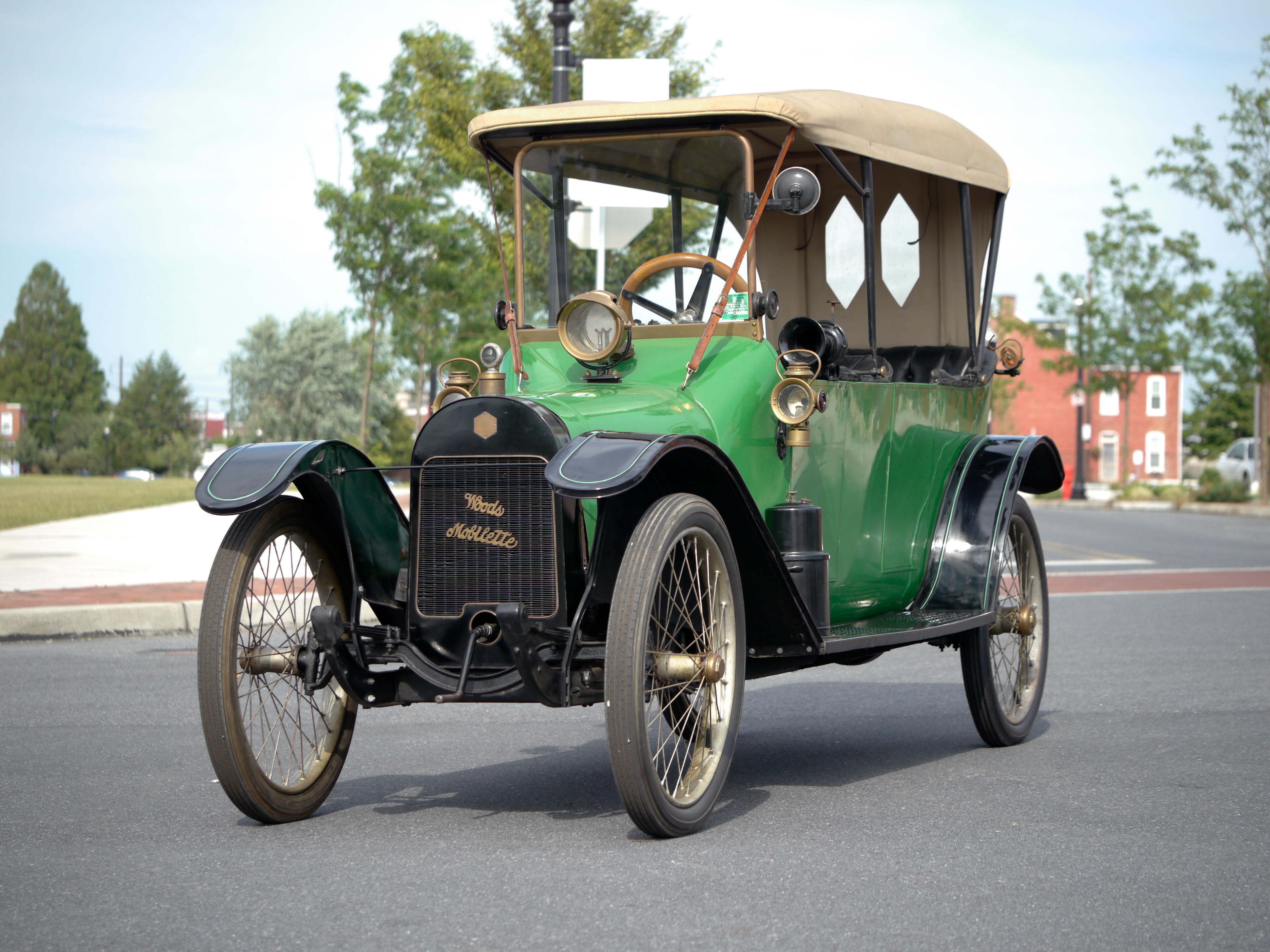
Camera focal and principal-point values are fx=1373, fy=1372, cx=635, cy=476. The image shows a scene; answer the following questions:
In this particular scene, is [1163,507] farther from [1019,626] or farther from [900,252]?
[900,252]

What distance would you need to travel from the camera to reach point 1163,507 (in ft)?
112

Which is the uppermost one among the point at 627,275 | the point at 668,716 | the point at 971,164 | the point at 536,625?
the point at 971,164

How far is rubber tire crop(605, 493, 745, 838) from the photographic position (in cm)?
398

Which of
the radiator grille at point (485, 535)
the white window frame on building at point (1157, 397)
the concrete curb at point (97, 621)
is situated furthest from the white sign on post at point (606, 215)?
the white window frame on building at point (1157, 397)

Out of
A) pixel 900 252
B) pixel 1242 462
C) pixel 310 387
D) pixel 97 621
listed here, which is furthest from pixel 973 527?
pixel 310 387

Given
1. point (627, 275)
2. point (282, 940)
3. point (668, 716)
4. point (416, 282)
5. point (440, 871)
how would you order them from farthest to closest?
point (416, 282)
point (627, 275)
point (668, 716)
point (440, 871)
point (282, 940)

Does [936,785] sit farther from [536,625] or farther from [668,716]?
[536,625]

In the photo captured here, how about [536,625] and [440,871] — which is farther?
[536,625]

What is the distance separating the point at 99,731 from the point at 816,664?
11.2 feet

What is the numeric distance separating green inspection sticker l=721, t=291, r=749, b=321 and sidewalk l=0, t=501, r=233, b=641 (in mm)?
2271

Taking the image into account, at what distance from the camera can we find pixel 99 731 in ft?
20.8

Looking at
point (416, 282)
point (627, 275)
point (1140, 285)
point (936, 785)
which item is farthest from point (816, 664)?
point (1140, 285)

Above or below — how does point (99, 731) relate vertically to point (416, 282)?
below

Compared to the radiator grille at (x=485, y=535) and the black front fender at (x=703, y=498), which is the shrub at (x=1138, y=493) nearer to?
the black front fender at (x=703, y=498)
